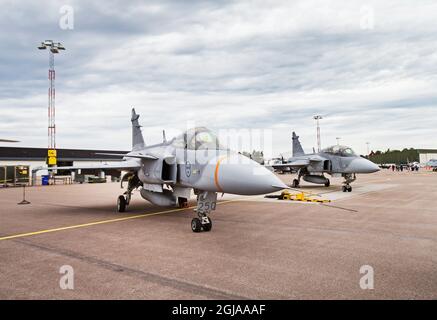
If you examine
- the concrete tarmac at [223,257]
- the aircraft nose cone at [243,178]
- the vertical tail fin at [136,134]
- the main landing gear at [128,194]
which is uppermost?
the vertical tail fin at [136,134]

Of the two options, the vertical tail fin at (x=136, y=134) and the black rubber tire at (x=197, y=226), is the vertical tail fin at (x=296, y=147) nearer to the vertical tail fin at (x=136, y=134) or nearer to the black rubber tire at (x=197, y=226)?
the vertical tail fin at (x=136, y=134)

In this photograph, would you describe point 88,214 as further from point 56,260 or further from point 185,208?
point 56,260

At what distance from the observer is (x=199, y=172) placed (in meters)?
7.52

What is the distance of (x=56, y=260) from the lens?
5.28m

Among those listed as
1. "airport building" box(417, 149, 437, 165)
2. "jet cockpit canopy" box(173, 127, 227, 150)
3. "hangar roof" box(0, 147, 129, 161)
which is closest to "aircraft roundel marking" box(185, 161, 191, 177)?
"jet cockpit canopy" box(173, 127, 227, 150)

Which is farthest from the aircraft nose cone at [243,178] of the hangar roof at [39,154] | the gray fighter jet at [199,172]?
the hangar roof at [39,154]

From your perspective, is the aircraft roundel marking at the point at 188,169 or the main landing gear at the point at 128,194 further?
the main landing gear at the point at 128,194

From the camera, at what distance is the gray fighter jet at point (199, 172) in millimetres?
6215

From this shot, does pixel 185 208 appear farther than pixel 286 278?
Yes

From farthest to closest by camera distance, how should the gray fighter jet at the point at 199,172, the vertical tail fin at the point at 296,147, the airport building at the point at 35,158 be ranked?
the airport building at the point at 35,158 → the vertical tail fin at the point at 296,147 → the gray fighter jet at the point at 199,172

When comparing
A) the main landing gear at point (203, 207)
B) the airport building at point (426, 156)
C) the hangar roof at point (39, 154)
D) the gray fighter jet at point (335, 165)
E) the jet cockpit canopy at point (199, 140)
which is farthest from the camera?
the airport building at point (426, 156)

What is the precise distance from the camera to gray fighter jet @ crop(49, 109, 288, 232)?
20.4 ft
